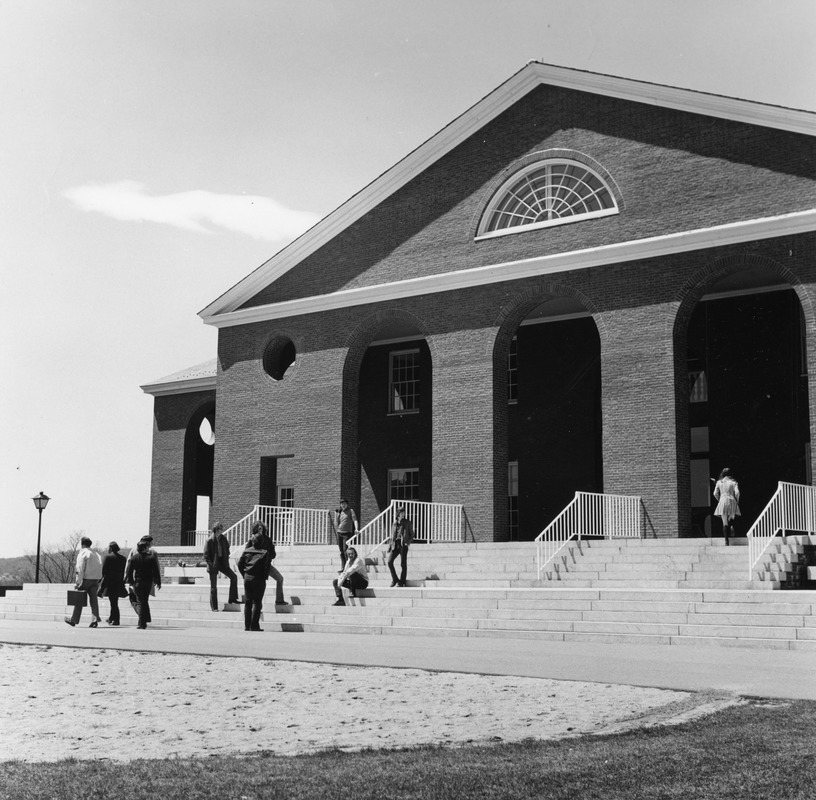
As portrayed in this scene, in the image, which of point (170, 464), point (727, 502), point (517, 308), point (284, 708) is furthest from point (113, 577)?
point (170, 464)

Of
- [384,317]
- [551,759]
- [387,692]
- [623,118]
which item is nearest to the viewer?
[551,759]

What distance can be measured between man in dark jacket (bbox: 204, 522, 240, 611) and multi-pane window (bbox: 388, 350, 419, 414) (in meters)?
11.4

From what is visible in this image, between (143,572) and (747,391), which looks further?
(747,391)

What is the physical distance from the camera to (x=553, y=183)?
2586 cm

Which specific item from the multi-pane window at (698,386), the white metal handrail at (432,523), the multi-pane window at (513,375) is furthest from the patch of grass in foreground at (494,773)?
the multi-pane window at (513,375)

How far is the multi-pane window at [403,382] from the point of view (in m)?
30.5

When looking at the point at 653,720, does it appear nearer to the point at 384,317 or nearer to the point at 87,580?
the point at 87,580

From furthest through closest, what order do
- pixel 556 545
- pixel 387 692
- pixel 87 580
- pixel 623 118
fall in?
pixel 623 118 < pixel 556 545 < pixel 87 580 < pixel 387 692

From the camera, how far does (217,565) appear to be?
1944 cm

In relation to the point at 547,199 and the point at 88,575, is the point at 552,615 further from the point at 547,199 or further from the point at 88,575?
the point at 547,199

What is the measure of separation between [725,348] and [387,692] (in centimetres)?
1862

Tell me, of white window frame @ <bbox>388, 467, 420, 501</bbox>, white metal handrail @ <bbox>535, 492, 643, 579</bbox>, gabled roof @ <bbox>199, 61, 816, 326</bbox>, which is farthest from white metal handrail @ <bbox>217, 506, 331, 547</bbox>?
white metal handrail @ <bbox>535, 492, 643, 579</bbox>

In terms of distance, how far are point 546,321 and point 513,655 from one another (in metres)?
17.2

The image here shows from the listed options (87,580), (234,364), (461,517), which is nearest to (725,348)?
(461,517)
